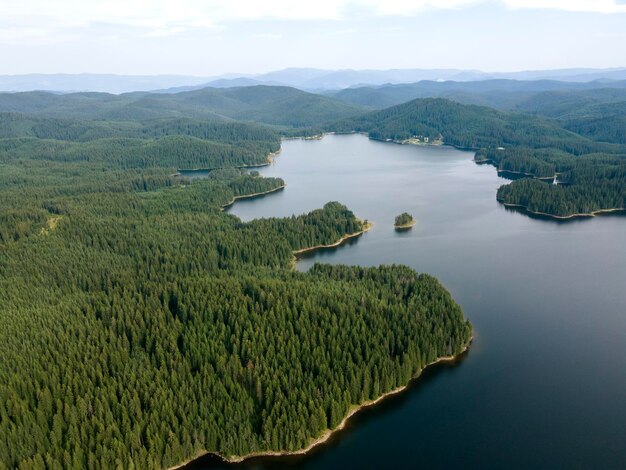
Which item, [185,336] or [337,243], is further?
[337,243]

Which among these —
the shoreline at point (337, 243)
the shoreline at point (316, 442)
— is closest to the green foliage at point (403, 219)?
the shoreline at point (337, 243)

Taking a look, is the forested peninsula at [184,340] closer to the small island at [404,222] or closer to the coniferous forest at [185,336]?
the coniferous forest at [185,336]

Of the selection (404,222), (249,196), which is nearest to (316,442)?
(404,222)

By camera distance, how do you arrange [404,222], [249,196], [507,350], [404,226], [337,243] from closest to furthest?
[507,350] → [337,243] → [404,226] → [404,222] → [249,196]

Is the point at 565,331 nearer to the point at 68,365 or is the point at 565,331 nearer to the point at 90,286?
the point at 68,365

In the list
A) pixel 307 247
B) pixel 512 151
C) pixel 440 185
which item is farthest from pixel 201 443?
pixel 512 151

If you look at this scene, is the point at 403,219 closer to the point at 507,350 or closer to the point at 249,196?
the point at 249,196

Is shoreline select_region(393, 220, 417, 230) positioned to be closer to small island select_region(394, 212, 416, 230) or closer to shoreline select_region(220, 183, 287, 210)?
small island select_region(394, 212, 416, 230)
